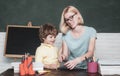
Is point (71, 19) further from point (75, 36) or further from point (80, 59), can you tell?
point (80, 59)

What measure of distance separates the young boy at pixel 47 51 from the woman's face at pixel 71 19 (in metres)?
0.17

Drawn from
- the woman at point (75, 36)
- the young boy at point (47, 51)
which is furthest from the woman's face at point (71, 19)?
the young boy at point (47, 51)

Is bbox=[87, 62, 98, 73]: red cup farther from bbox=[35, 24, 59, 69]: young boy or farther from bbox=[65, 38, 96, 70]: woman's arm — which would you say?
bbox=[35, 24, 59, 69]: young boy

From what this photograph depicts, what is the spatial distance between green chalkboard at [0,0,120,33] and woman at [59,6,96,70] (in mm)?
946

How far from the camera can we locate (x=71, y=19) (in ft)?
8.83

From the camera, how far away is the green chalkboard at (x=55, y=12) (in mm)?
3752

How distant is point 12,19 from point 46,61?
1.36 metres

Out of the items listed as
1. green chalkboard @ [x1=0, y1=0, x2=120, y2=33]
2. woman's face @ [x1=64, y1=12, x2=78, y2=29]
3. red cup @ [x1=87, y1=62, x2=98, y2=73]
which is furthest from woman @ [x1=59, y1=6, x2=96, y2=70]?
green chalkboard @ [x1=0, y1=0, x2=120, y2=33]

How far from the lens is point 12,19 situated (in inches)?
149

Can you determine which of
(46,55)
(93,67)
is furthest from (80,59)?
(46,55)

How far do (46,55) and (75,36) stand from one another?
0.38 m

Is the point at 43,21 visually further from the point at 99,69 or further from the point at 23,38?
the point at 99,69

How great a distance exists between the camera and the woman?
8.90 feet

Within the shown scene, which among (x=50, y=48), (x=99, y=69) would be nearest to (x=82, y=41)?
(x=50, y=48)
